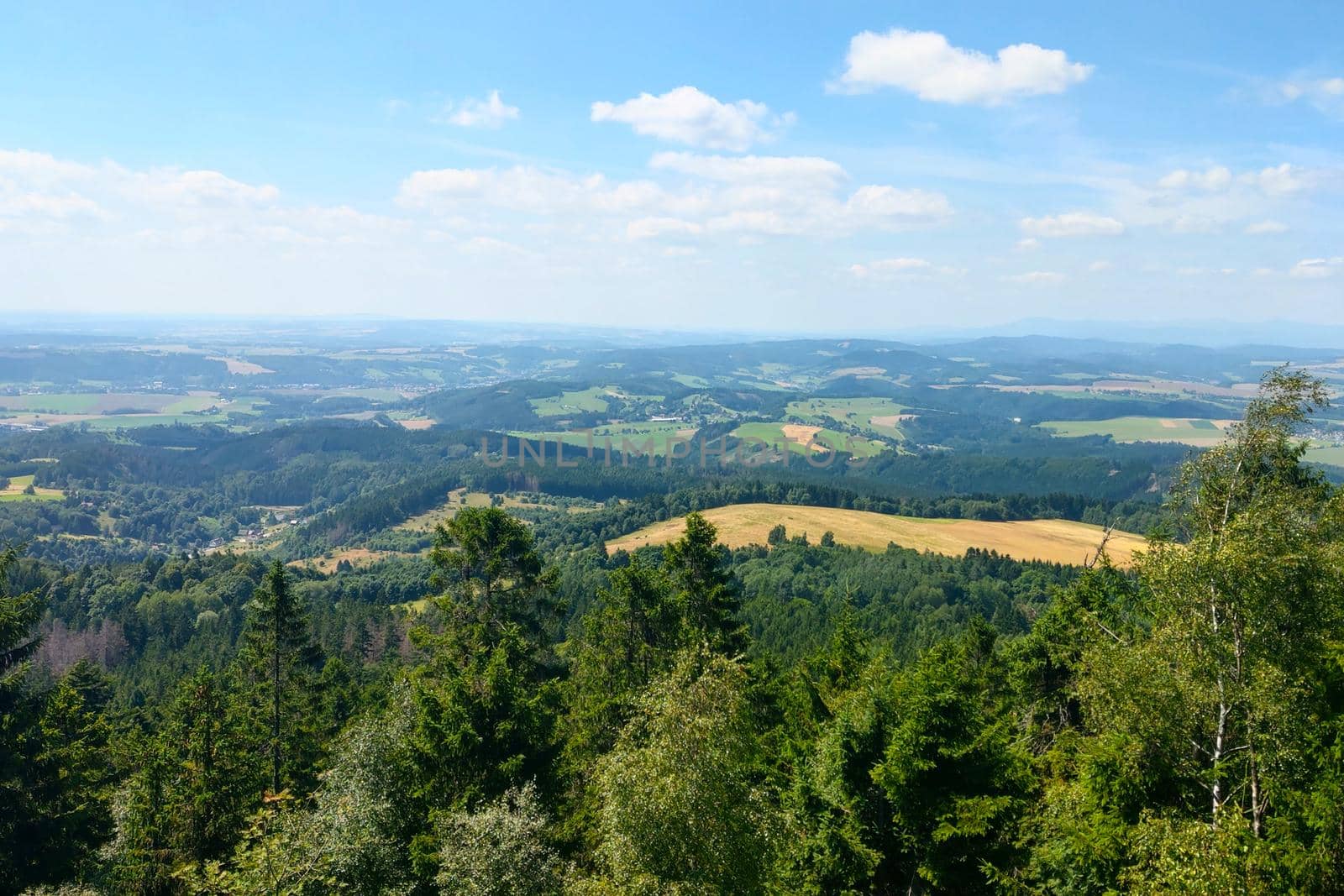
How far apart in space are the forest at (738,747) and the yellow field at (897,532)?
101 m

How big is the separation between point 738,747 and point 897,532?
149 metres

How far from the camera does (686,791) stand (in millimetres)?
19359

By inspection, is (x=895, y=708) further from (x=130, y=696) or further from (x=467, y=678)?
(x=130, y=696)

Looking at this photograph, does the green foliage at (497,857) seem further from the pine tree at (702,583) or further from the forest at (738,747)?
the pine tree at (702,583)

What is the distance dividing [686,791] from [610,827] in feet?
8.25

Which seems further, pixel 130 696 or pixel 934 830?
pixel 130 696

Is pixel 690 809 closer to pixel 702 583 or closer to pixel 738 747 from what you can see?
pixel 738 747

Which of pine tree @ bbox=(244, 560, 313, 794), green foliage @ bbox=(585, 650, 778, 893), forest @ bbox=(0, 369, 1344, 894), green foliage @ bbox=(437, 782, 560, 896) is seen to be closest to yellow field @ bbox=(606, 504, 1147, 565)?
forest @ bbox=(0, 369, 1344, 894)

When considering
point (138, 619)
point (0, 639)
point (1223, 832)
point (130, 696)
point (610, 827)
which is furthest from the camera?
point (138, 619)

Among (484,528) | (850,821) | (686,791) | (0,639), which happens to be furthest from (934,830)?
(0,639)

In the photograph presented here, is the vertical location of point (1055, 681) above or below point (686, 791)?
below

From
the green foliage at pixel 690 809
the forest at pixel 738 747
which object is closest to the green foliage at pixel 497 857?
the forest at pixel 738 747

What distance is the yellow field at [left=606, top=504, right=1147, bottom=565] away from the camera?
146375mm

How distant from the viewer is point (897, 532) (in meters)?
161
